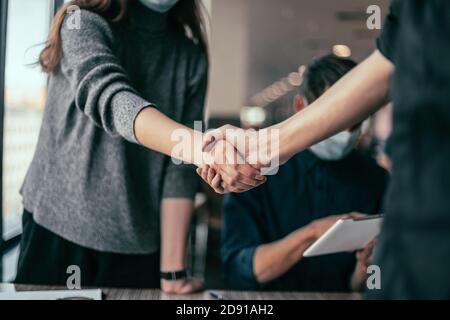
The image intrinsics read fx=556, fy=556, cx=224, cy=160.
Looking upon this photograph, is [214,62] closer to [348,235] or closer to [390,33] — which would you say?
[348,235]

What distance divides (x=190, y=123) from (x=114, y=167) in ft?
0.57

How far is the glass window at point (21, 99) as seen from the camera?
1092mm

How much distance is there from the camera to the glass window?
3.58 feet

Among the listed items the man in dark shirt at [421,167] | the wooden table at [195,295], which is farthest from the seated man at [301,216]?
the man in dark shirt at [421,167]

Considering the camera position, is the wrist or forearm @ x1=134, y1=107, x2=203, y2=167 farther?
the wrist

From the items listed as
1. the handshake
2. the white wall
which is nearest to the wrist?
the handshake

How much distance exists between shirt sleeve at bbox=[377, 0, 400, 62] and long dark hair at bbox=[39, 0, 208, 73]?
546mm

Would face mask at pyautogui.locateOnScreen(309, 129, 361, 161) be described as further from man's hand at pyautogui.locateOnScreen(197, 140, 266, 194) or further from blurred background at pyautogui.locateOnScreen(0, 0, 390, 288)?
man's hand at pyautogui.locateOnScreen(197, 140, 266, 194)

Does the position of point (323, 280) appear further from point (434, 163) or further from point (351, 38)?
point (434, 163)

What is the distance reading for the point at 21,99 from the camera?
110cm

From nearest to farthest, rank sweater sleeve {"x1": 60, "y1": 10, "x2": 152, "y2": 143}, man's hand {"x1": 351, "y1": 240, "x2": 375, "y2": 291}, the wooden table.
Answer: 1. sweater sleeve {"x1": 60, "y1": 10, "x2": 152, "y2": 143}
2. the wooden table
3. man's hand {"x1": 351, "y1": 240, "x2": 375, "y2": 291}

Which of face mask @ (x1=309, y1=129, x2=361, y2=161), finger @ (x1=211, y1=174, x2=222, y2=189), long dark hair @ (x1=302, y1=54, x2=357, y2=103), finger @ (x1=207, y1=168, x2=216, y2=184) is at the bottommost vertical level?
finger @ (x1=211, y1=174, x2=222, y2=189)

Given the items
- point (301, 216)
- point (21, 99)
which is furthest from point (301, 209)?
point (21, 99)

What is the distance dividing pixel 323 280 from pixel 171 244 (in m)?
0.38
